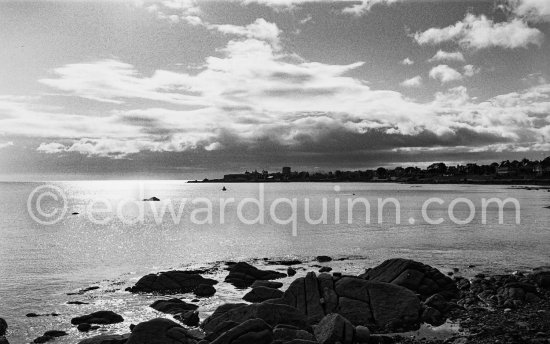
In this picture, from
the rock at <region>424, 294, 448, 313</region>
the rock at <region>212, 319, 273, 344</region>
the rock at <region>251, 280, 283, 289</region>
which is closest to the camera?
the rock at <region>212, 319, 273, 344</region>

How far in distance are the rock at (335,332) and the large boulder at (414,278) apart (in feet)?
29.3

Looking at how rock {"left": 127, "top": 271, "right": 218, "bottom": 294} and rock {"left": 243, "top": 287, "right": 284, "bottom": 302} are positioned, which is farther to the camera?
rock {"left": 127, "top": 271, "right": 218, "bottom": 294}

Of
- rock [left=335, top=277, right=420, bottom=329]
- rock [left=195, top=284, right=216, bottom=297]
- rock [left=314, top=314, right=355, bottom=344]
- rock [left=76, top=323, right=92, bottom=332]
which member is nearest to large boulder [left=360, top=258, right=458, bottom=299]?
rock [left=335, top=277, right=420, bottom=329]

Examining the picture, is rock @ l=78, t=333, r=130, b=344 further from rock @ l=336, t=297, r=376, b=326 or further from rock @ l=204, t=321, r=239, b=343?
rock @ l=336, t=297, r=376, b=326

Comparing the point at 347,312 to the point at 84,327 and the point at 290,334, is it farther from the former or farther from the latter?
the point at 84,327

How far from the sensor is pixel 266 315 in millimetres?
23406

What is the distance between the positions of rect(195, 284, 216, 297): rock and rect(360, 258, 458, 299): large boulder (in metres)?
11.3

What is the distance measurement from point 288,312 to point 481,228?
6715cm

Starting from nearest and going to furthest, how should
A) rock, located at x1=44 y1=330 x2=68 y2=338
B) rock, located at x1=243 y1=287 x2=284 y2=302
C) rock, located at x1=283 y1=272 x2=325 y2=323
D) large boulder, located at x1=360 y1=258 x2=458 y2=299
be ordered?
1. rock, located at x1=44 y1=330 x2=68 y2=338
2. rock, located at x1=283 y1=272 x2=325 y2=323
3. large boulder, located at x1=360 y1=258 x2=458 y2=299
4. rock, located at x1=243 y1=287 x2=284 y2=302

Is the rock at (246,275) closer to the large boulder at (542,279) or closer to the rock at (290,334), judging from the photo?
the rock at (290,334)

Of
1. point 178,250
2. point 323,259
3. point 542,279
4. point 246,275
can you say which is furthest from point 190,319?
point 178,250

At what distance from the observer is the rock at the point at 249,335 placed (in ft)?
65.4

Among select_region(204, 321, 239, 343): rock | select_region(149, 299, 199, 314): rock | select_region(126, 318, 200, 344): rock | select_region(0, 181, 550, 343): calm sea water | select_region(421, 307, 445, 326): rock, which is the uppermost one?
select_region(126, 318, 200, 344): rock

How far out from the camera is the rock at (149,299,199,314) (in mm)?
29109
